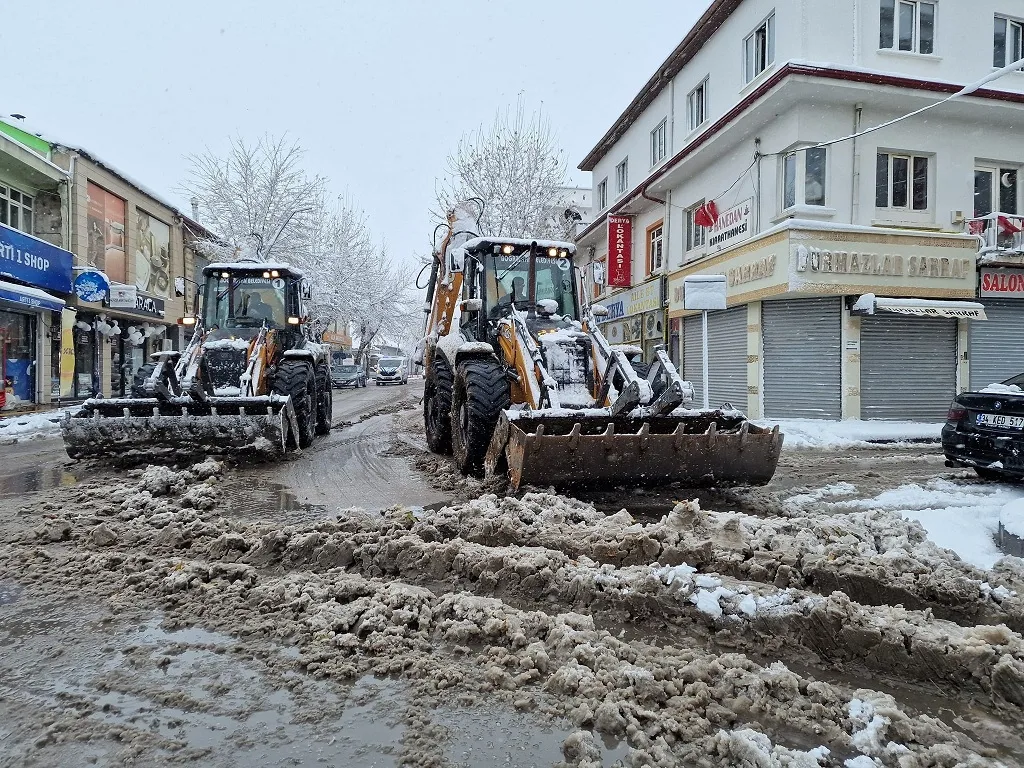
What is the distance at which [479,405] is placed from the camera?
6.68 metres

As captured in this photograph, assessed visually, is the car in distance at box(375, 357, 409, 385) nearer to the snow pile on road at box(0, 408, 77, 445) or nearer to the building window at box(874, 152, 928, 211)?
the snow pile on road at box(0, 408, 77, 445)

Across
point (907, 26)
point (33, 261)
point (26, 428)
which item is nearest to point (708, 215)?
point (907, 26)

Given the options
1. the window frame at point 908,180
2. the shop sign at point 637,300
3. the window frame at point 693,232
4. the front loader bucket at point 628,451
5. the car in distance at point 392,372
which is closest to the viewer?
the front loader bucket at point 628,451

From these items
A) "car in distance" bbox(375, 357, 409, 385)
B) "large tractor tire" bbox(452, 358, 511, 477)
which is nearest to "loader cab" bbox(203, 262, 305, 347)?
"large tractor tire" bbox(452, 358, 511, 477)

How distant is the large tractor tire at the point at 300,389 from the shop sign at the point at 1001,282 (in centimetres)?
1446

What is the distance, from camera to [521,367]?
6977 mm

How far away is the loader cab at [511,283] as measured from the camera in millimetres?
8016

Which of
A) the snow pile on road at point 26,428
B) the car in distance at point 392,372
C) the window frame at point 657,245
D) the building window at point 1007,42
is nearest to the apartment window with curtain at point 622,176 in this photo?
the window frame at point 657,245

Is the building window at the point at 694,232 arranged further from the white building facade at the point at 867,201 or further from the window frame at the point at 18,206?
the window frame at the point at 18,206

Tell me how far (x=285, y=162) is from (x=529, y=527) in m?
30.2

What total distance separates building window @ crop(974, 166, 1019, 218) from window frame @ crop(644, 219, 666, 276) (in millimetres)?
7791

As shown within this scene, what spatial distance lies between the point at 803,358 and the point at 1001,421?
7828 millimetres

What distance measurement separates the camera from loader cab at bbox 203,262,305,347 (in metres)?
10.1

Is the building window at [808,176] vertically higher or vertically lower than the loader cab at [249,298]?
higher
